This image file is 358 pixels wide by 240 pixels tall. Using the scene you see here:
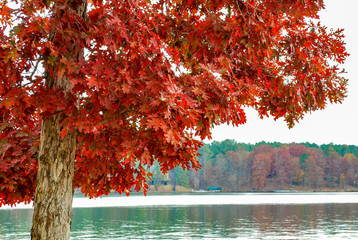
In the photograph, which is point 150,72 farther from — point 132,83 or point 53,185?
point 53,185

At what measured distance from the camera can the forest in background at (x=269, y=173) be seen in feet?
487

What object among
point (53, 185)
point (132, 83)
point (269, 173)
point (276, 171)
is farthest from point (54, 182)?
point (269, 173)

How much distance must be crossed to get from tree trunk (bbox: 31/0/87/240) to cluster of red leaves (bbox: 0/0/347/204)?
312 mm

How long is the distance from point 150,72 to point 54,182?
212cm

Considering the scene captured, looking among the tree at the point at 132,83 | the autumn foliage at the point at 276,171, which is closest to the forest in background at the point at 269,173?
the autumn foliage at the point at 276,171

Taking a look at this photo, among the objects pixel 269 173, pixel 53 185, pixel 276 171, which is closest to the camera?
pixel 53 185

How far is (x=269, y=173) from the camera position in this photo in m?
152

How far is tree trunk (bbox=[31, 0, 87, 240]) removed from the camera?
5.63 metres

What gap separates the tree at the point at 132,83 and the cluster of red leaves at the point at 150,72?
16 mm

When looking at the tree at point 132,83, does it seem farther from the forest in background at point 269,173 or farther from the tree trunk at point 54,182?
the forest in background at point 269,173

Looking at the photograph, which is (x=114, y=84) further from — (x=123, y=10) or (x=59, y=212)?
(x=59, y=212)

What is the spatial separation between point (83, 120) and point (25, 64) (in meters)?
1.39

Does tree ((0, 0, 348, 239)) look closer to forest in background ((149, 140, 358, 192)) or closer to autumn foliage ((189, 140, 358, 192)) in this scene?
forest in background ((149, 140, 358, 192))

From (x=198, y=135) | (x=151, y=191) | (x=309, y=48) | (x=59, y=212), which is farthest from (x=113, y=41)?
(x=151, y=191)
